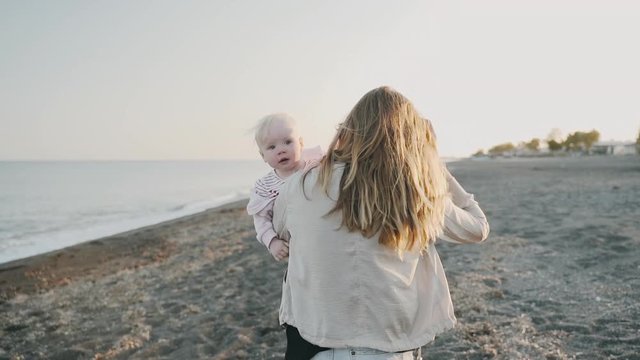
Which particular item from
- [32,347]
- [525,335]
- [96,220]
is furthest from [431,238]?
[96,220]

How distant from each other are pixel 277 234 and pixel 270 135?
1.97ft

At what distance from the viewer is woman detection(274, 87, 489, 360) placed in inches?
59.1

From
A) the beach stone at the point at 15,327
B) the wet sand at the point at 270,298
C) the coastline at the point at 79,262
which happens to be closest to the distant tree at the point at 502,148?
the wet sand at the point at 270,298

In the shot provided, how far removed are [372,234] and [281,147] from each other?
2.96ft

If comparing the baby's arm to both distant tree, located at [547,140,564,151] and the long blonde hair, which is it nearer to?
the long blonde hair

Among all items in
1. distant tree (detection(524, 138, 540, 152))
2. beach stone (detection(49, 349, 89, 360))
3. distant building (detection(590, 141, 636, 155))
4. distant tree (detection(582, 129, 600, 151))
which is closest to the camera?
beach stone (detection(49, 349, 89, 360))

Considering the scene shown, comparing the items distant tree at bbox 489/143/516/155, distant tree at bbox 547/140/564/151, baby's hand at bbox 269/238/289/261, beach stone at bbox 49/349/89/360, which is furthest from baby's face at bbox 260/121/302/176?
distant tree at bbox 489/143/516/155

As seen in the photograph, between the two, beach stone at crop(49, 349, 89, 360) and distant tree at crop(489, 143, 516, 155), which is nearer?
beach stone at crop(49, 349, 89, 360)

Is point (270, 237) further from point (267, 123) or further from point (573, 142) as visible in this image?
point (573, 142)

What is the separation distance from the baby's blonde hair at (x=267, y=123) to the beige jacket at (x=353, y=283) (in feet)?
2.33

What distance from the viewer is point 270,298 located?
619cm

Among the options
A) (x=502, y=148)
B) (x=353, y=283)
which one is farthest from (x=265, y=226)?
(x=502, y=148)

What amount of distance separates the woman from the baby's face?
0.64 metres

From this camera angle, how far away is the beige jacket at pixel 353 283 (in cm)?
153
